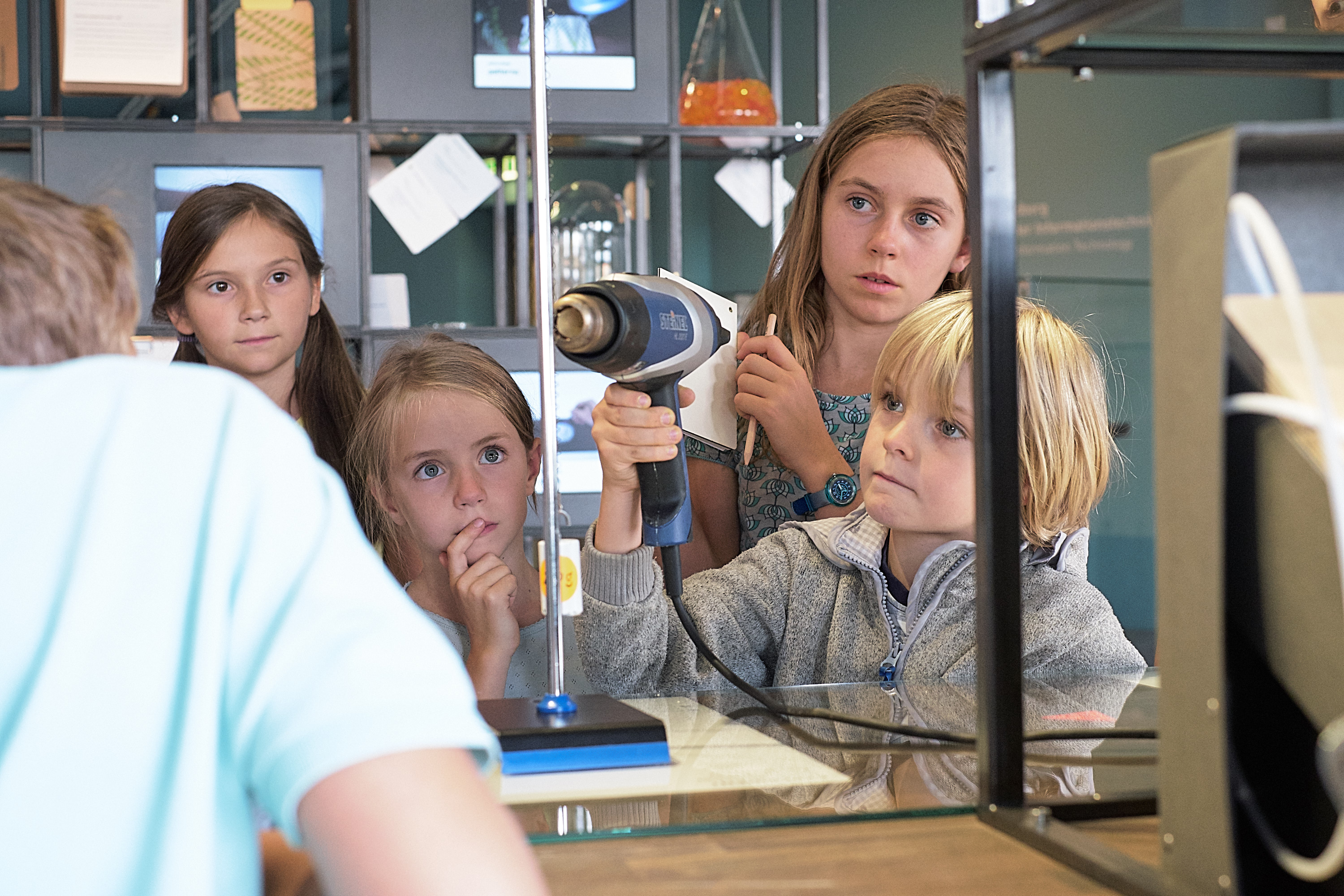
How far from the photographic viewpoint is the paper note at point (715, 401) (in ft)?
4.06

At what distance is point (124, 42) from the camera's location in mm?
2604

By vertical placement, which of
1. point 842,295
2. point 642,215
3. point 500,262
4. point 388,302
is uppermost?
point 642,215

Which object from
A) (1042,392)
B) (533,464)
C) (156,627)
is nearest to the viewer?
(156,627)

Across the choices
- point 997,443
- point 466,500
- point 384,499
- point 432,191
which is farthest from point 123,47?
point 997,443

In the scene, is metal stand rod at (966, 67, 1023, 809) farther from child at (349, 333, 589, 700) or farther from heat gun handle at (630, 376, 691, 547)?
child at (349, 333, 589, 700)

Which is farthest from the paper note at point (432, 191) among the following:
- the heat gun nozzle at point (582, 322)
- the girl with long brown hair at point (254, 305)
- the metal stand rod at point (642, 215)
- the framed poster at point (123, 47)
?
the heat gun nozzle at point (582, 322)

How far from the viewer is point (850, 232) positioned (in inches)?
57.4

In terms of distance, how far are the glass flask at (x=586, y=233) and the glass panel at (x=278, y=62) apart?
56 centimetres

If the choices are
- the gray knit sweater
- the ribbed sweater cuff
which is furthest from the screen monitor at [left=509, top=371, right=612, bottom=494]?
the ribbed sweater cuff

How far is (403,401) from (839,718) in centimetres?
89

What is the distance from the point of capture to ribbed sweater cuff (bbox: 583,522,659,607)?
104 centimetres

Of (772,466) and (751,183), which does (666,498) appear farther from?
(751,183)

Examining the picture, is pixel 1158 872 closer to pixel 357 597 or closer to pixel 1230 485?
pixel 1230 485

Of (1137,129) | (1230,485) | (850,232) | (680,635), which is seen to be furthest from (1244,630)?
(1137,129)
